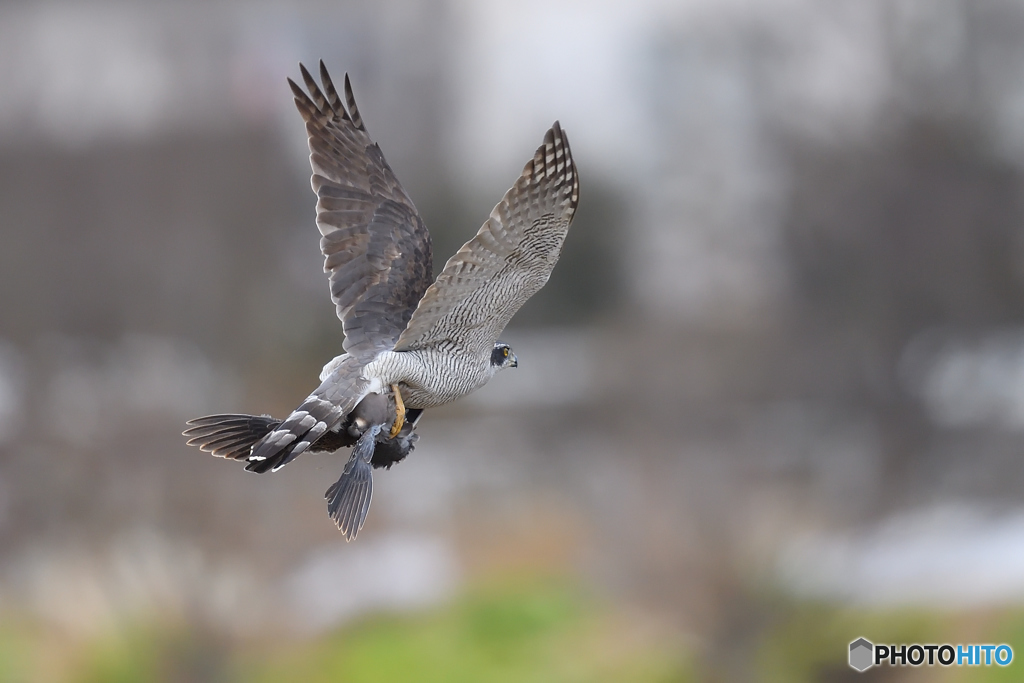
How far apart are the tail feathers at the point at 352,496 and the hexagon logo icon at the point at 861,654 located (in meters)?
10.2

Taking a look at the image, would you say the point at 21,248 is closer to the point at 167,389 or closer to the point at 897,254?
the point at 167,389

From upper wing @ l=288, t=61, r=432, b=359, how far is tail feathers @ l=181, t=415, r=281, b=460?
778 millimetres

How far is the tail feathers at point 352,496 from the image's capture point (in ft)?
15.8

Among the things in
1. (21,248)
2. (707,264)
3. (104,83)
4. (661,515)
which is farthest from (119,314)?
(707,264)

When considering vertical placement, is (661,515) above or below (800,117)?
below

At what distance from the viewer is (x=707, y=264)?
25438 millimetres

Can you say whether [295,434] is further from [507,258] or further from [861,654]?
[861,654]

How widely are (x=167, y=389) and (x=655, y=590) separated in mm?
7731

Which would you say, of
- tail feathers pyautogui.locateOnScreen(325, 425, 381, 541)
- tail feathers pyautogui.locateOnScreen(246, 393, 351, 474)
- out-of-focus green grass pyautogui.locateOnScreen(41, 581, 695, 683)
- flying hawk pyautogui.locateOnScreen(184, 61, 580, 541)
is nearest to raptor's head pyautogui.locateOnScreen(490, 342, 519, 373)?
flying hawk pyautogui.locateOnScreen(184, 61, 580, 541)

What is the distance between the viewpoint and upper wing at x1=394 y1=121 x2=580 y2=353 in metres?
5.20

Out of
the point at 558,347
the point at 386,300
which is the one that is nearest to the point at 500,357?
the point at 386,300

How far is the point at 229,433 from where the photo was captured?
5352 millimetres

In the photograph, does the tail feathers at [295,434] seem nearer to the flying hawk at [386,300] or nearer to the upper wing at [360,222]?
the flying hawk at [386,300]

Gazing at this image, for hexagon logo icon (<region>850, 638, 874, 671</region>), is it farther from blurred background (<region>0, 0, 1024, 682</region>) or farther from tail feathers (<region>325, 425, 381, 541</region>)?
tail feathers (<region>325, 425, 381, 541</region>)
